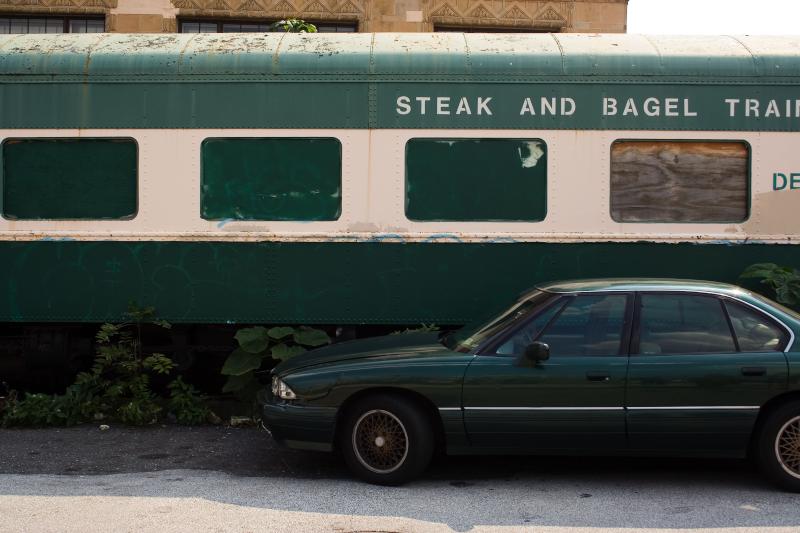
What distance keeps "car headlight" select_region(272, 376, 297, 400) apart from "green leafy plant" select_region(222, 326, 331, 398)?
152 centimetres

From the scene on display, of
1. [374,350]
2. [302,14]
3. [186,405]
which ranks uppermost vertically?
[302,14]

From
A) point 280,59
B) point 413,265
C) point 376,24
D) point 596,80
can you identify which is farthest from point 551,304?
point 376,24

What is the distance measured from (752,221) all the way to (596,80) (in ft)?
6.13

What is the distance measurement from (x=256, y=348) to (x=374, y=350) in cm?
192

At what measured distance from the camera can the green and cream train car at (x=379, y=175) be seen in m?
8.01

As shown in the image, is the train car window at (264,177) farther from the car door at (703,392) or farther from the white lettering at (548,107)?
the car door at (703,392)

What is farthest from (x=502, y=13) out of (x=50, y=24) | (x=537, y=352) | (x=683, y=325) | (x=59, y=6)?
(x=537, y=352)

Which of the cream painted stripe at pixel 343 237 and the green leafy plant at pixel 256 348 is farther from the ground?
the cream painted stripe at pixel 343 237

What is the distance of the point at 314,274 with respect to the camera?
8.13 meters

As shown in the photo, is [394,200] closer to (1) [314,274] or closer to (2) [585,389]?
(1) [314,274]

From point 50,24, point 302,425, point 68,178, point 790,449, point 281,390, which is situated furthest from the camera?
point 50,24

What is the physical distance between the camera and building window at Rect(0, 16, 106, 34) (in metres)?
15.5

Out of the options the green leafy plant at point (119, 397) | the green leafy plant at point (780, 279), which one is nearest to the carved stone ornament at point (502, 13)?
the green leafy plant at point (780, 279)

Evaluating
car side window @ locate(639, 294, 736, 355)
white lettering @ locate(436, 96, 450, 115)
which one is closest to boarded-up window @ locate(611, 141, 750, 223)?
white lettering @ locate(436, 96, 450, 115)
